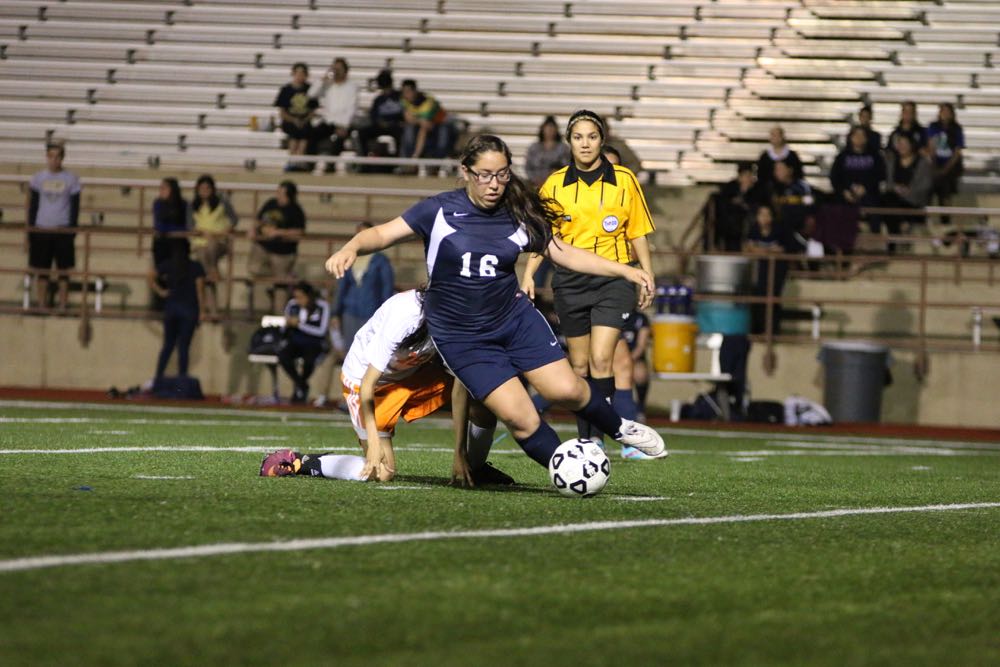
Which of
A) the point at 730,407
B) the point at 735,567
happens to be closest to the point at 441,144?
the point at 730,407

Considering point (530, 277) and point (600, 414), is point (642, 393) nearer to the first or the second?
point (530, 277)

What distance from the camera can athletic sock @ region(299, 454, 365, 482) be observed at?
7.88 metres

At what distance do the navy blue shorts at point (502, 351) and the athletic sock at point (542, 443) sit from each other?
0.28 meters

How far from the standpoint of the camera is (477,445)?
7961mm

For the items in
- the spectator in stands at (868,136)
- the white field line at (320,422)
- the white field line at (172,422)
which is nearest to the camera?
the white field line at (172,422)

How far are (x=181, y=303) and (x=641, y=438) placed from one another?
1105cm

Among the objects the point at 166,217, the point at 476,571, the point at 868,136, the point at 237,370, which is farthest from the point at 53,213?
the point at 476,571

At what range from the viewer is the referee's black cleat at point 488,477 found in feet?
26.1

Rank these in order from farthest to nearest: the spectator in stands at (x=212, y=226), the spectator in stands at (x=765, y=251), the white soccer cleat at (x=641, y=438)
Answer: the spectator in stands at (x=212, y=226)
the spectator in stands at (x=765, y=251)
the white soccer cleat at (x=641, y=438)

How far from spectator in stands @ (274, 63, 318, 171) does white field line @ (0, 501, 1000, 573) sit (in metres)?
16.1

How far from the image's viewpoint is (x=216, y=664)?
3.44 meters

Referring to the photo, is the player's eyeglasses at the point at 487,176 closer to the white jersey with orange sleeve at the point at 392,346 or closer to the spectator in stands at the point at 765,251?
the white jersey with orange sleeve at the point at 392,346

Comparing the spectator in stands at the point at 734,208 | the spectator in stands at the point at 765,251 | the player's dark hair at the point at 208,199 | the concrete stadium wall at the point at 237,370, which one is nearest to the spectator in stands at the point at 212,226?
the player's dark hair at the point at 208,199

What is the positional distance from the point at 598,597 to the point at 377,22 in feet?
71.6
